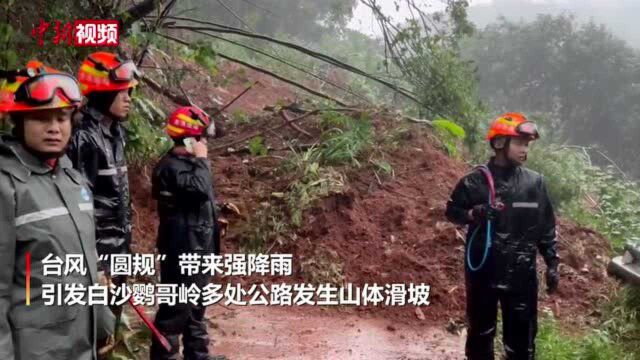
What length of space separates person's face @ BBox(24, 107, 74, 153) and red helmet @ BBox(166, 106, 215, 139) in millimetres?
1373

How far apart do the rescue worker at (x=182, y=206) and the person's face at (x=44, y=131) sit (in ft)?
4.39

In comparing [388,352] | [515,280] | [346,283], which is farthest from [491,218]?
[346,283]

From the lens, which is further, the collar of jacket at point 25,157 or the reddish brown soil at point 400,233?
the reddish brown soil at point 400,233

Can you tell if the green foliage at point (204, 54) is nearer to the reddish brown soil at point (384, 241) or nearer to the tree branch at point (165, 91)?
the reddish brown soil at point (384, 241)

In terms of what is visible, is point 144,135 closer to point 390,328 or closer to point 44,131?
point 390,328

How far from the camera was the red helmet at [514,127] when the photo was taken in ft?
13.0

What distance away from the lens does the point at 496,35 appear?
1288 inches

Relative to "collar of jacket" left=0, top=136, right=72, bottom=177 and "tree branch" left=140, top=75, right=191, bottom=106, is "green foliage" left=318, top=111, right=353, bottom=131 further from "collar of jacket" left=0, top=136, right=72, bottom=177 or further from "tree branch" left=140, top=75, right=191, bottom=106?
"collar of jacket" left=0, top=136, right=72, bottom=177

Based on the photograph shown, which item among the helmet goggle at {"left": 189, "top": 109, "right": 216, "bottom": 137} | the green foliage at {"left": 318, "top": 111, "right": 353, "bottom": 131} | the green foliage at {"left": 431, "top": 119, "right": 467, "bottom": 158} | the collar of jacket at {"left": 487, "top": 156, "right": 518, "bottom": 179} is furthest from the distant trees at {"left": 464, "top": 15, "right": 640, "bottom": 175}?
the helmet goggle at {"left": 189, "top": 109, "right": 216, "bottom": 137}

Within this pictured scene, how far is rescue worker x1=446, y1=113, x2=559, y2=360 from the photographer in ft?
13.0

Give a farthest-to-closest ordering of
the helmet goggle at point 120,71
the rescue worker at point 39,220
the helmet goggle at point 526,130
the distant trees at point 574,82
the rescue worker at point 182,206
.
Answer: the distant trees at point 574,82 → the helmet goggle at point 526,130 → the rescue worker at point 182,206 → the helmet goggle at point 120,71 → the rescue worker at point 39,220

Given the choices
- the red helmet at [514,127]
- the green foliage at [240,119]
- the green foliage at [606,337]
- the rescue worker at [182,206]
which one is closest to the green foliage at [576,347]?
the green foliage at [606,337]

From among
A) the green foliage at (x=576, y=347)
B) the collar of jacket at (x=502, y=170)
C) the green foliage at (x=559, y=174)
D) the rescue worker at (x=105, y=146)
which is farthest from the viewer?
the green foliage at (x=559, y=174)

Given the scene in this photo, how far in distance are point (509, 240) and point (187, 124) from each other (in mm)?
2174
